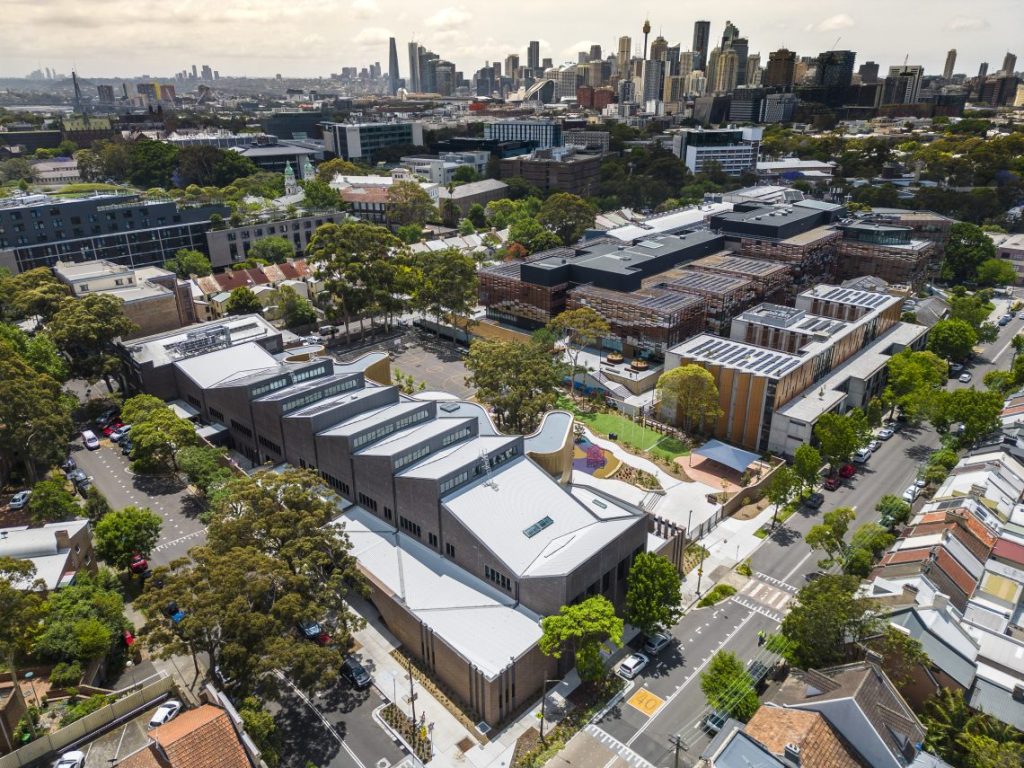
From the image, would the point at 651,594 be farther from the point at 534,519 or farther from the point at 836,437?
the point at 836,437

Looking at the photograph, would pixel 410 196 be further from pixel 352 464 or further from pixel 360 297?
pixel 352 464

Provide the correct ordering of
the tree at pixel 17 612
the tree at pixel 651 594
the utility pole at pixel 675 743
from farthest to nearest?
the tree at pixel 651 594
the utility pole at pixel 675 743
the tree at pixel 17 612

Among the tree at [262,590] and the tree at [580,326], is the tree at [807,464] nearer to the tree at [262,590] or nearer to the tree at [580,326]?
the tree at [580,326]

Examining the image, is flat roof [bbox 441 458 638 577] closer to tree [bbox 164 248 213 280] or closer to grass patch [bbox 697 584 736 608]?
grass patch [bbox 697 584 736 608]

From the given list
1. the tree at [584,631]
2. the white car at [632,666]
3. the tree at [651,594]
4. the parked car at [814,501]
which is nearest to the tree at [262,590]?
the tree at [584,631]

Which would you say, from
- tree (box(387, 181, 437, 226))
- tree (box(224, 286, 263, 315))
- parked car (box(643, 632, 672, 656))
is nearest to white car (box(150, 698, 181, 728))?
parked car (box(643, 632, 672, 656))

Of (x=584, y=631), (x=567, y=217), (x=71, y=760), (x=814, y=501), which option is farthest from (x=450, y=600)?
(x=567, y=217)
